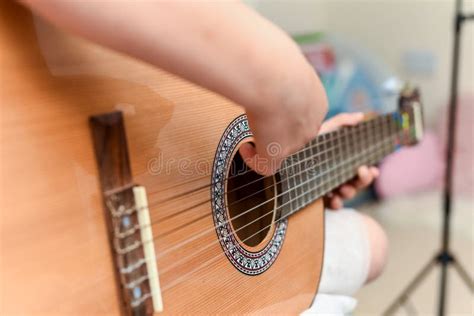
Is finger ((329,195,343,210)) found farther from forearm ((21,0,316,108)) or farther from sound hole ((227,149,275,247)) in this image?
forearm ((21,0,316,108))

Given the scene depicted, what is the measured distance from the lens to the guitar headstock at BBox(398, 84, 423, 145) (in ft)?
3.55

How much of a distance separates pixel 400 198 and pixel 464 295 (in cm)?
51

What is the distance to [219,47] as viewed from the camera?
406 millimetres

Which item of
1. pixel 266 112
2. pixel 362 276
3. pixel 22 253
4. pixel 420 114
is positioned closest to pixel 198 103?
pixel 266 112

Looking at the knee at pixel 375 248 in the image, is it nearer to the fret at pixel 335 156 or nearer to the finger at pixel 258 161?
the fret at pixel 335 156

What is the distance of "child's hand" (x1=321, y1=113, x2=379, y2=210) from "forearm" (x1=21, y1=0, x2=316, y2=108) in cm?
41

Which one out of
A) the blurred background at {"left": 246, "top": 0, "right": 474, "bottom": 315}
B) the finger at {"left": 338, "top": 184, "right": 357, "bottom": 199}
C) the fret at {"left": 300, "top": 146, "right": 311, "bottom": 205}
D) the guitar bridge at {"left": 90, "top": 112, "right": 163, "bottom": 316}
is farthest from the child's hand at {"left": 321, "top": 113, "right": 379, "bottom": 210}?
the blurred background at {"left": 246, "top": 0, "right": 474, "bottom": 315}

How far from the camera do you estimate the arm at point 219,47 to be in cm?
37

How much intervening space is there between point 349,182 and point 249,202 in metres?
0.36

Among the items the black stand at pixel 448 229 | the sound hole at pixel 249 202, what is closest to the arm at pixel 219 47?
the sound hole at pixel 249 202

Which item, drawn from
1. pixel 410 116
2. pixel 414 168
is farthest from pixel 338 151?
pixel 414 168

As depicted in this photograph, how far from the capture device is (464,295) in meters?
1.44

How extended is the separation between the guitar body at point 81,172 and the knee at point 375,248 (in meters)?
0.39

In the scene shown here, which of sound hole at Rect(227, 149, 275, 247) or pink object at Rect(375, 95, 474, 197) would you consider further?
pink object at Rect(375, 95, 474, 197)
